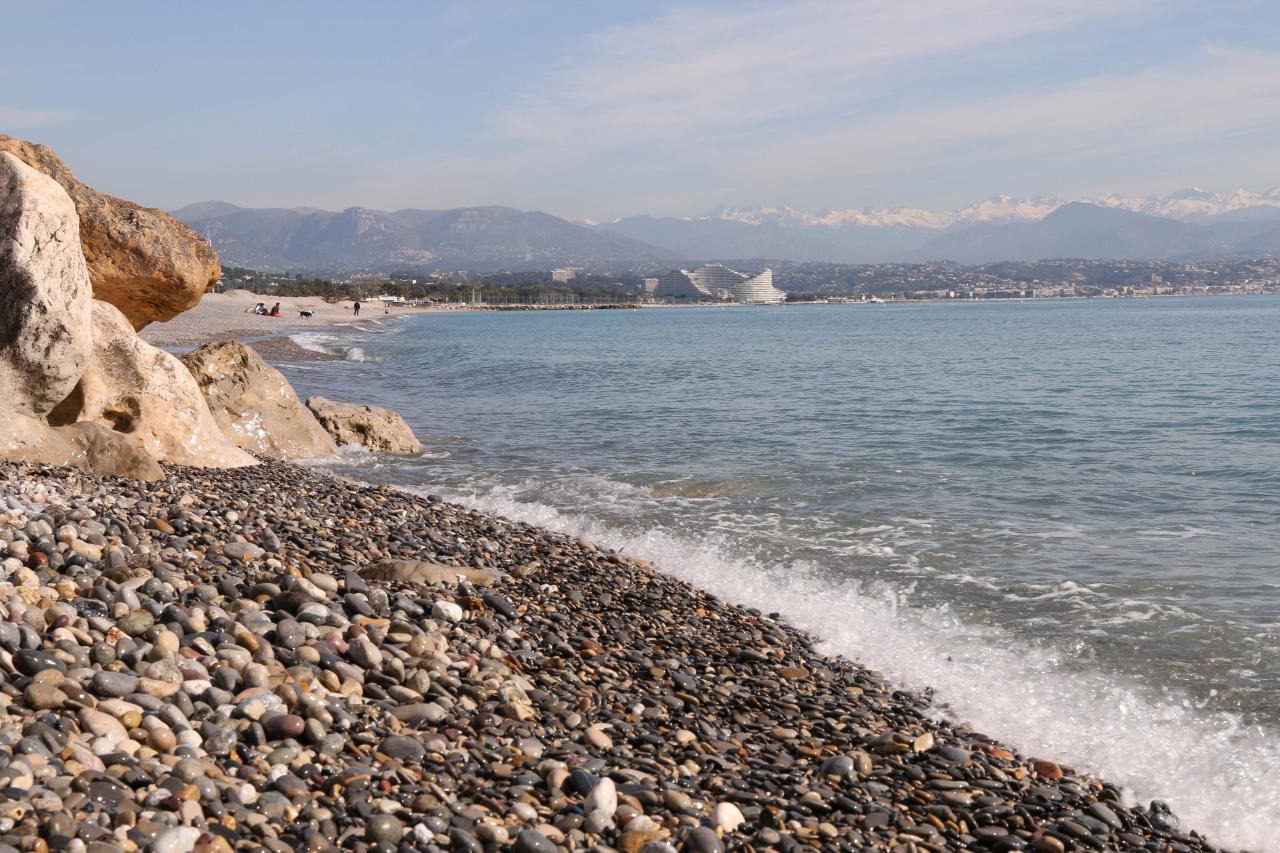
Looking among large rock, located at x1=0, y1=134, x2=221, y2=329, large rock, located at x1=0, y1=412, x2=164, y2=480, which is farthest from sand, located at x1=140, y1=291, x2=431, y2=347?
large rock, located at x1=0, y1=412, x2=164, y2=480

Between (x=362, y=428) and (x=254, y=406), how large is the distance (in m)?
2.31

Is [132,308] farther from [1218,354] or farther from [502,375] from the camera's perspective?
[1218,354]

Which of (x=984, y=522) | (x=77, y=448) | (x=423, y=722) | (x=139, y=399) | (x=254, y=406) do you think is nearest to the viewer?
(x=423, y=722)

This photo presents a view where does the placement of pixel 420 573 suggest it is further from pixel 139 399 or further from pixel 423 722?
pixel 139 399

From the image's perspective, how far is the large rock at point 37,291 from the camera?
1079 centimetres

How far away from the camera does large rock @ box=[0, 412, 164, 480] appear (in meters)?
10.7

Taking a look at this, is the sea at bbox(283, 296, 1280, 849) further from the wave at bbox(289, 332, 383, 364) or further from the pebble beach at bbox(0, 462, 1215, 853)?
the wave at bbox(289, 332, 383, 364)

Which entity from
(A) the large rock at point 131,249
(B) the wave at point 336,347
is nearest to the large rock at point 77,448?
(A) the large rock at point 131,249

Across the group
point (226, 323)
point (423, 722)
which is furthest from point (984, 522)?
point (226, 323)

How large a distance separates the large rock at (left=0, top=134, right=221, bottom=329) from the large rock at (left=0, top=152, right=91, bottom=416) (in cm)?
234

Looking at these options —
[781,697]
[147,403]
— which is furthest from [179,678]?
[147,403]

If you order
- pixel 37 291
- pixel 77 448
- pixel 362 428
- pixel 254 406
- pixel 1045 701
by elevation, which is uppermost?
pixel 37 291

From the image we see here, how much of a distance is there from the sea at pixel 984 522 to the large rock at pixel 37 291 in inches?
214

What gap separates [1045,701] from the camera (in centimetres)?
763
